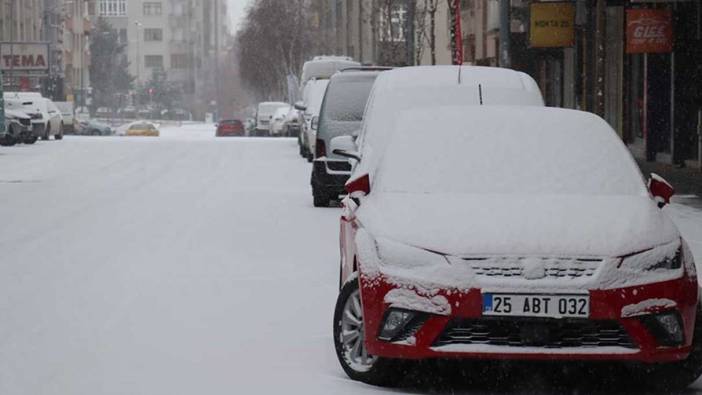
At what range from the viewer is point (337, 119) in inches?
903

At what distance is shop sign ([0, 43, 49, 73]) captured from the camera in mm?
91500

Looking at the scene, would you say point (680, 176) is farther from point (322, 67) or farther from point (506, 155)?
point (322, 67)

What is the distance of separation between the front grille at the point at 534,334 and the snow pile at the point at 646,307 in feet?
0.26

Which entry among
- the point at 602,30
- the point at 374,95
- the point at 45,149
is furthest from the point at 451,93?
the point at 45,149

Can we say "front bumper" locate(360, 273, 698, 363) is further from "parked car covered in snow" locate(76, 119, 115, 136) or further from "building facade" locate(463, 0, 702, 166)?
"parked car covered in snow" locate(76, 119, 115, 136)

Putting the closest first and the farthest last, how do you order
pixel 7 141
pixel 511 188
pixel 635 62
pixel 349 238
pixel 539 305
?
pixel 539 305 → pixel 511 188 → pixel 349 238 → pixel 635 62 → pixel 7 141

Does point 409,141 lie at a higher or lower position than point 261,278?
higher

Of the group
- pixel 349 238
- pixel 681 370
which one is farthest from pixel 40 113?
pixel 681 370

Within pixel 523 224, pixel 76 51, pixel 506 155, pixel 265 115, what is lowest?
pixel 265 115

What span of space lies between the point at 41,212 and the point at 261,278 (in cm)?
790

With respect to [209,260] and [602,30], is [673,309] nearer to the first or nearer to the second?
[209,260]

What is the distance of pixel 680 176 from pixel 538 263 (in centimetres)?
2114

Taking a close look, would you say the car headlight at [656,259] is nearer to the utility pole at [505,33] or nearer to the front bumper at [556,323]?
the front bumper at [556,323]

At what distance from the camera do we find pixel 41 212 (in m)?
20.2
